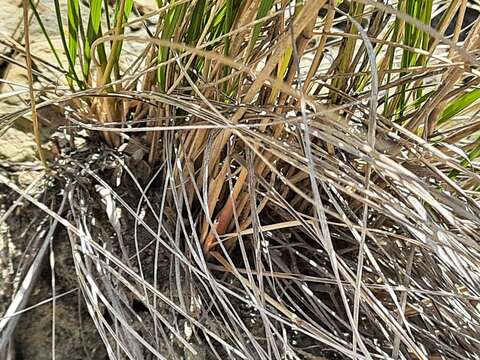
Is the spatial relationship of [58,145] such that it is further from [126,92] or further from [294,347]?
[294,347]

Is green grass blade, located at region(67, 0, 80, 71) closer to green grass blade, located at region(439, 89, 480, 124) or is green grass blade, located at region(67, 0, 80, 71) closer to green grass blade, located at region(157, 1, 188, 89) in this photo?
green grass blade, located at region(157, 1, 188, 89)

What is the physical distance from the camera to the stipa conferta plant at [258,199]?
0.60m

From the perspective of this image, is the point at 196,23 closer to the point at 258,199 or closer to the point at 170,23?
the point at 170,23

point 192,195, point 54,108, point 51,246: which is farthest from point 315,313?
point 54,108

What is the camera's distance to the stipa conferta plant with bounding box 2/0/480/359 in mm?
600

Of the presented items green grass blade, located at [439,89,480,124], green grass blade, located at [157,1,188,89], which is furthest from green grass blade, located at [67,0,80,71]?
green grass blade, located at [439,89,480,124]

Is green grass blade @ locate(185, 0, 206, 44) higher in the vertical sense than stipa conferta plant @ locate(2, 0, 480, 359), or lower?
higher

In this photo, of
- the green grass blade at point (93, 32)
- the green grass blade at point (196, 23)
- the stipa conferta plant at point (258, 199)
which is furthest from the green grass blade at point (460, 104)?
the green grass blade at point (93, 32)

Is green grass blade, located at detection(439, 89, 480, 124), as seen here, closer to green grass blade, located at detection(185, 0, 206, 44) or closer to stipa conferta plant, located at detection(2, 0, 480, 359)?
stipa conferta plant, located at detection(2, 0, 480, 359)

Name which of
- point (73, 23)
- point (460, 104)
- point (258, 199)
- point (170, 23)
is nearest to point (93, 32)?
point (73, 23)

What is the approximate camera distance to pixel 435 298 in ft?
2.24

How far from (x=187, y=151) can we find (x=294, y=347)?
0.25 metres

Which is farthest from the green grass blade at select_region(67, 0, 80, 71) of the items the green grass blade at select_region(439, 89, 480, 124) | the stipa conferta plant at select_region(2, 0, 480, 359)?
the green grass blade at select_region(439, 89, 480, 124)

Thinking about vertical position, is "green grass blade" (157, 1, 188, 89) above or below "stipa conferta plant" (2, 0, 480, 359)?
above
